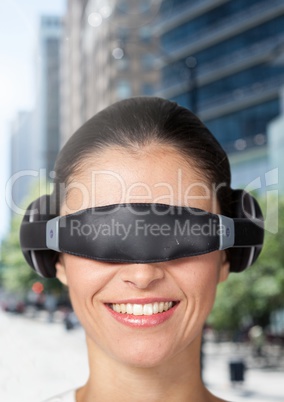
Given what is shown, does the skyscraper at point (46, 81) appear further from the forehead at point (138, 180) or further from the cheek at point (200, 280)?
the cheek at point (200, 280)

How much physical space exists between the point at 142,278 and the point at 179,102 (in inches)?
28.4

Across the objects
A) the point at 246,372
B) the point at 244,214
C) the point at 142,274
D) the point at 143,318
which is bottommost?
the point at 246,372

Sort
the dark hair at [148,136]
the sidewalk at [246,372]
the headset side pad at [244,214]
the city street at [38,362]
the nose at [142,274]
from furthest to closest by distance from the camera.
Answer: the sidewalk at [246,372] → the city street at [38,362] → the headset side pad at [244,214] → the dark hair at [148,136] → the nose at [142,274]

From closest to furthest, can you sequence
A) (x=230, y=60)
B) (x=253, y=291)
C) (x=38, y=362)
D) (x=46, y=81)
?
(x=38, y=362), (x=46, y=81), (x=253, y=291), (x=230, y=60)

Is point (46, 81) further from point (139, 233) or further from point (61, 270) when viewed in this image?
point (139, 233)

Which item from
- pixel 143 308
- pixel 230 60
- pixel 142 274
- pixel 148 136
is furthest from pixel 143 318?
pixel 230 60

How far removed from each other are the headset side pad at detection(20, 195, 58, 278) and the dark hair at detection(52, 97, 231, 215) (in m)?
0.07

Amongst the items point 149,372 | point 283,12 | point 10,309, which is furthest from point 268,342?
point 283,12

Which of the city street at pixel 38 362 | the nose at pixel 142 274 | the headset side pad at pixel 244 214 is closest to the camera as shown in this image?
the nose at pixel 142 274

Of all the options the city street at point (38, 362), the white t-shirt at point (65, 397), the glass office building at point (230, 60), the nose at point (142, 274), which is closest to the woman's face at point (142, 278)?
the nose at point (142, 274)

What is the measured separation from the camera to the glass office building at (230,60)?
31.9 metres

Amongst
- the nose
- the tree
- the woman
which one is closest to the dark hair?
the woman

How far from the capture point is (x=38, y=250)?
1.60 metres

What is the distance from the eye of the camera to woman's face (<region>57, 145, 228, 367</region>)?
4.68ft
